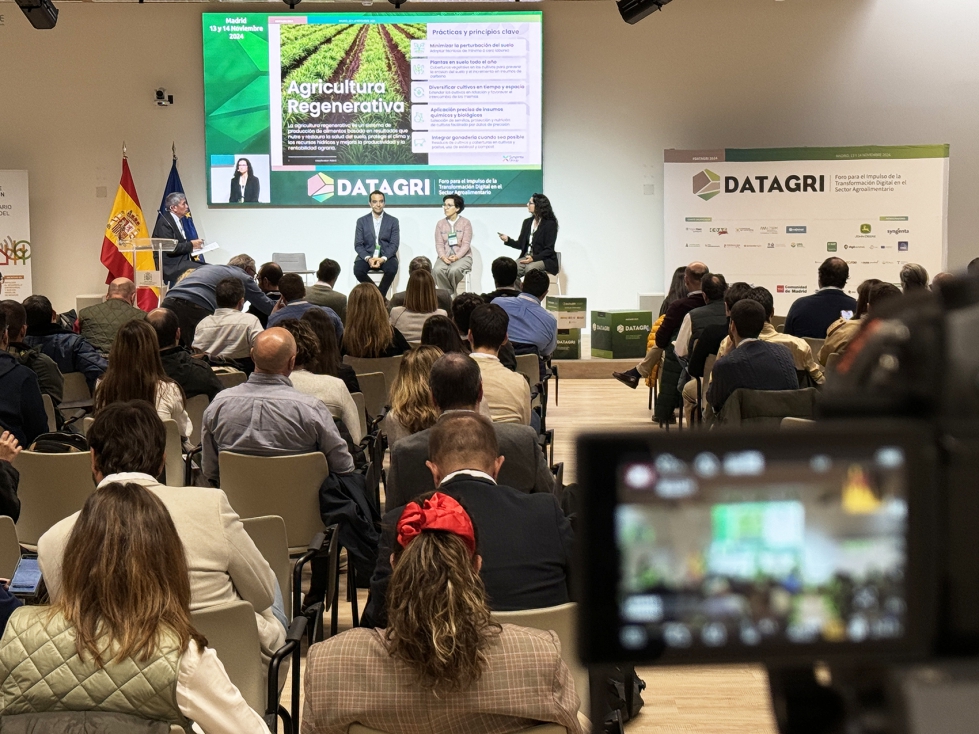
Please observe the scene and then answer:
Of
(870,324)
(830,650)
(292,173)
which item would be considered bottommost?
(830,650)

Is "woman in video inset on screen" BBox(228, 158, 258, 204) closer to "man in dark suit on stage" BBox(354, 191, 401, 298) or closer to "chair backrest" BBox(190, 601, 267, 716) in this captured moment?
"man in dark suit on stage" BBox(354, 191, 401, 298)

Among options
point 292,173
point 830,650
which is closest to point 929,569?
point 830,650

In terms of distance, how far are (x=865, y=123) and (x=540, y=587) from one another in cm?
1147

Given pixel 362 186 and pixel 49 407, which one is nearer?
pixel 49 407

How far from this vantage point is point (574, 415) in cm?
875

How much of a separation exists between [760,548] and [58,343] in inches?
234

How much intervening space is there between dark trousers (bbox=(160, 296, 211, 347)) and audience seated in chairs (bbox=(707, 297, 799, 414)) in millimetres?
3633

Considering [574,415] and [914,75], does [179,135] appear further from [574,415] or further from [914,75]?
[914,75]

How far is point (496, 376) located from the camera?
4.73 metres

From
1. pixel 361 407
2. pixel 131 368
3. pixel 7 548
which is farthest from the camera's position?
pixel 361 407

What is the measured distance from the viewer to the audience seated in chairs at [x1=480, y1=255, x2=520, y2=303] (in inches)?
296

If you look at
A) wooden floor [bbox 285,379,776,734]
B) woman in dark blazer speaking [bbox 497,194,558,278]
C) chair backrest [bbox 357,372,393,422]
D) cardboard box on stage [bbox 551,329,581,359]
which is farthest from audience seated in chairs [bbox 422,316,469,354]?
woman in dark blazer speaking [bbox 497,194,558,278]

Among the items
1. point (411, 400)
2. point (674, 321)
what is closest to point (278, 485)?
point (411, 400)

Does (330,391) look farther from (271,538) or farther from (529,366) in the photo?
(529,366)
